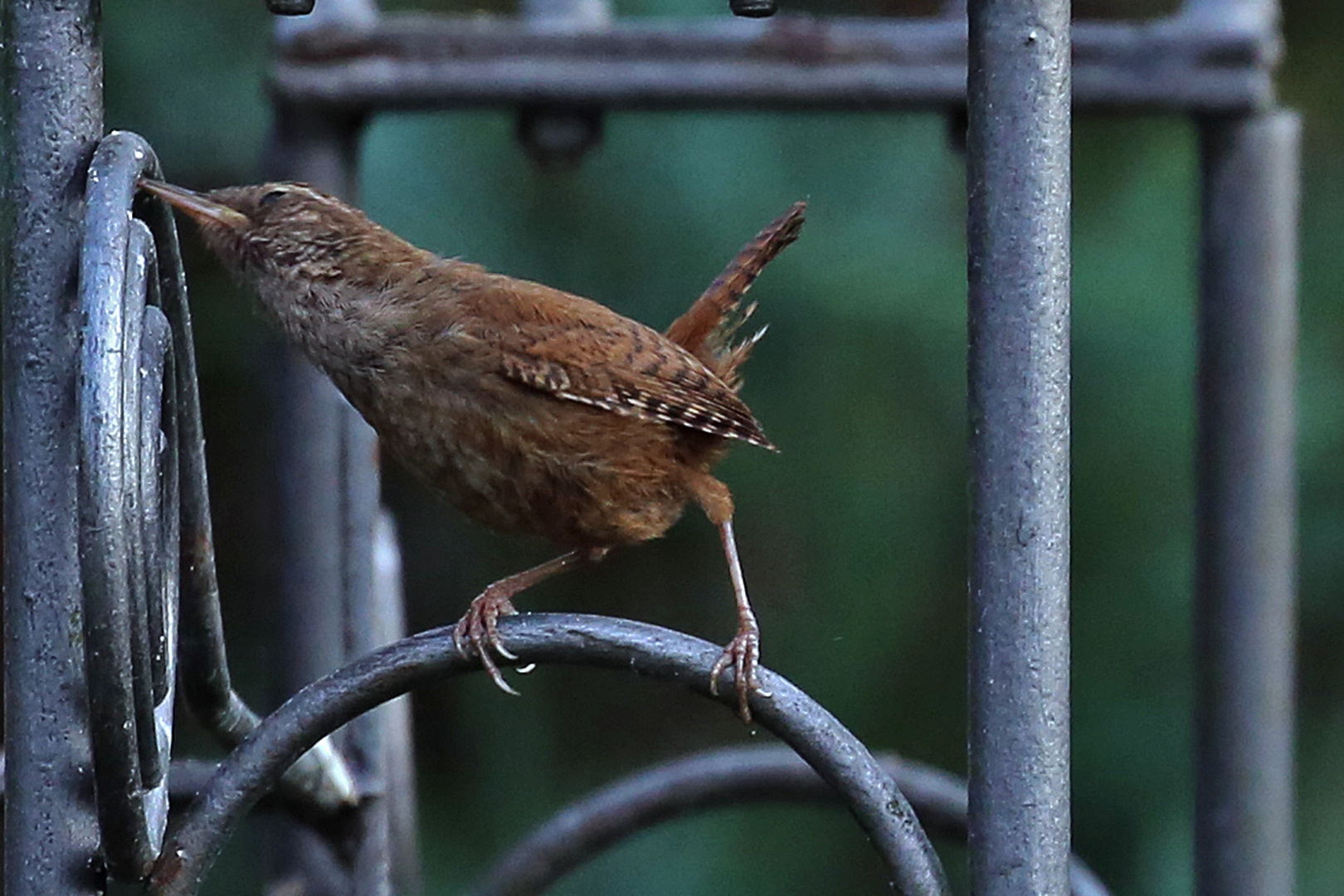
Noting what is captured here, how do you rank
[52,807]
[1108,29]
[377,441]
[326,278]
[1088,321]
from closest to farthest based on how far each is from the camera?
[52,807], [326,278], [1108,29], [377,441], [1088,321]

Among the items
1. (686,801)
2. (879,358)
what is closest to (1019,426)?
(686,801)

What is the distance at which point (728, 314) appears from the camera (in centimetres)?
268

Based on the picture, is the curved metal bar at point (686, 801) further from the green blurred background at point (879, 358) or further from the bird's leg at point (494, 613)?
the green blurred background at point (879, 358)

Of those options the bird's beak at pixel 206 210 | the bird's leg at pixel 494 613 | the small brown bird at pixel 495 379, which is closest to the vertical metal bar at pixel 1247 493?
the small brown bird at pixel 495 379

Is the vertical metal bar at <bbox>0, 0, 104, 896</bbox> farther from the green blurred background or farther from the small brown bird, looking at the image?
the green blurred background

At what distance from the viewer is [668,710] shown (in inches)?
179

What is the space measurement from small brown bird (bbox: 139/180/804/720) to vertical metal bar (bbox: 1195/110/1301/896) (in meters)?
0.51

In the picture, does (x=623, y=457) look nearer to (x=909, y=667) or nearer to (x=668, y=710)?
(x=909, y=667)

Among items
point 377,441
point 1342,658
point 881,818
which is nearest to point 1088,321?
point 1342,658

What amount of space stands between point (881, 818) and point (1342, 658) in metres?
2.72

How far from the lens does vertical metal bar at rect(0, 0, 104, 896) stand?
57.2 inches

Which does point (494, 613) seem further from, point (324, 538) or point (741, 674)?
point (324, 538)

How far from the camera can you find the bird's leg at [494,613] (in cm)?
157

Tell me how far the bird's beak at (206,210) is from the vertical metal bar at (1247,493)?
111 centimetres
